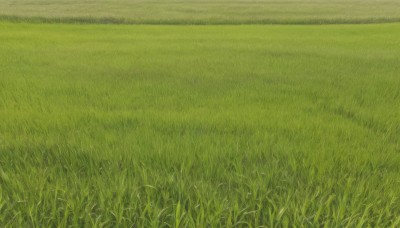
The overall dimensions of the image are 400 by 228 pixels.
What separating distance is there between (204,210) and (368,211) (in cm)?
79

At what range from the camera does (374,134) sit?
2.29 meters

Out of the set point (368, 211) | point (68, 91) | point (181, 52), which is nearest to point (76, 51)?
point (181, 52)

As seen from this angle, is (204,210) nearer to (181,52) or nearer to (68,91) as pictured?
(68,91)

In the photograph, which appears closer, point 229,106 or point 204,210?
point 204,210

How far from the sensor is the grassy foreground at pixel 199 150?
1.38m

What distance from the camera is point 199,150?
77.0 inches

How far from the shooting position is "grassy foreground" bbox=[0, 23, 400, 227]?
4.54 ft

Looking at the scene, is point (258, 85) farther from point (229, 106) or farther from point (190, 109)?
point (190, 109)

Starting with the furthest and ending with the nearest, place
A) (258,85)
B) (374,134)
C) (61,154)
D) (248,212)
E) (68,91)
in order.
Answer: (258,85), (68,91), (374,134), (61,154), (248,212)

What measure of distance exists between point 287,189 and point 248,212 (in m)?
0.31

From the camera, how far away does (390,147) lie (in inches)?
79.9

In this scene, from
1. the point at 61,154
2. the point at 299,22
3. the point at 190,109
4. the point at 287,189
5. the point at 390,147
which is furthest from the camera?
the point at 299,22

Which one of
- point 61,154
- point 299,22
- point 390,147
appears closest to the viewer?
point 61,154

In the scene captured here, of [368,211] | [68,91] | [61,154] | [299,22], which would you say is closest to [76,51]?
[68,91]
